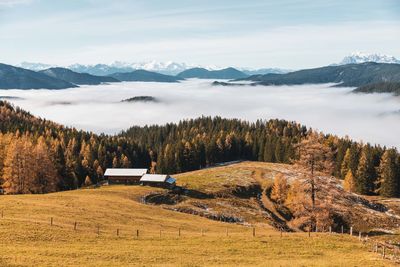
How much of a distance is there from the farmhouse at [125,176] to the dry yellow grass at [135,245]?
54.4 meters

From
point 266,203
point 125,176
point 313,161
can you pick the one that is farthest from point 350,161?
point 313,161

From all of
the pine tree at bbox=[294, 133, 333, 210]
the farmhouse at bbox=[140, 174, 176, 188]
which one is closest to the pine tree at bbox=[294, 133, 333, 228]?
the pine tree at bbox=[294, 133, 333, 210]

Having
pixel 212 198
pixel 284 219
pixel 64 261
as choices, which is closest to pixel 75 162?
pixel 212 198

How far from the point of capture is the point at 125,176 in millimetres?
123625

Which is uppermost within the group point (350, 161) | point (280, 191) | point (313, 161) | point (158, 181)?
point (313, 161)

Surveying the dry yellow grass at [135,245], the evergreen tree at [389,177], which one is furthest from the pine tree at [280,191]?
the dry yellow grass at [135,245]

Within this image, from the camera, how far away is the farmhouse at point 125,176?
122 m

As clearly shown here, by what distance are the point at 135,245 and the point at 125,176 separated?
7824 cm

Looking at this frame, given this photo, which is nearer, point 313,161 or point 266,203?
point 313,161

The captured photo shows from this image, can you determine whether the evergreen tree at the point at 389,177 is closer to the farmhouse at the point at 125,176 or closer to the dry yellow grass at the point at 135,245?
the farmhouse at the point at 125,176

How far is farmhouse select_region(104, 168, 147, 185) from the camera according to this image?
122m

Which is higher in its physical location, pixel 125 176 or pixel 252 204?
pixel 125 176

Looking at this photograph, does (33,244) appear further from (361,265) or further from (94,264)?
(361,265)

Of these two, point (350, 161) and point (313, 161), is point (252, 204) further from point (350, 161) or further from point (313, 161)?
point (350, 161)
